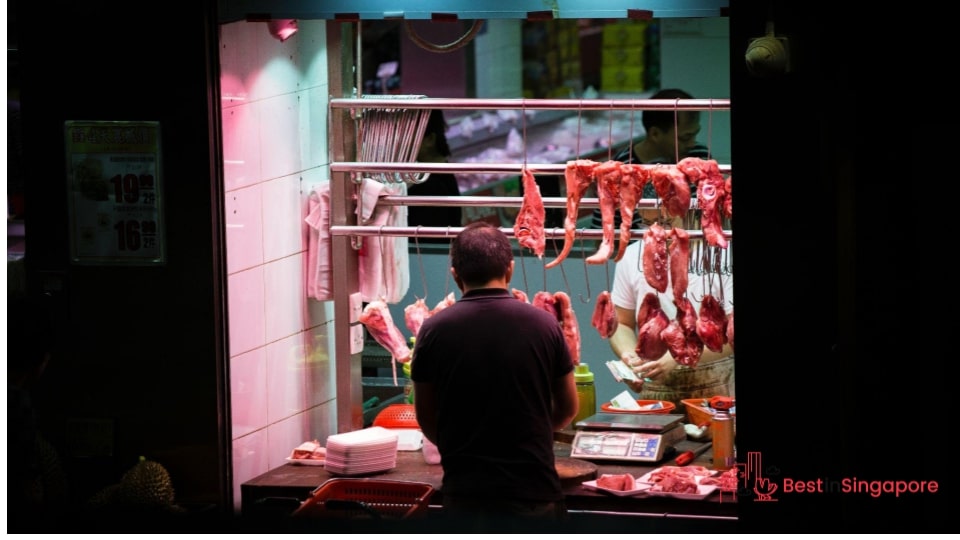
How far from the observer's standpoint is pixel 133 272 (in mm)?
5773

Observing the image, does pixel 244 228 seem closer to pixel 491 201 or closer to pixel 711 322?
pixel 491 201

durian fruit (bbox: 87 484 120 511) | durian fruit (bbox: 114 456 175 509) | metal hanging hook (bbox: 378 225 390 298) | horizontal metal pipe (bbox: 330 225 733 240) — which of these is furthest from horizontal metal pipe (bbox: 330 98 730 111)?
durian fruit (bbox: 87 484 120 511)

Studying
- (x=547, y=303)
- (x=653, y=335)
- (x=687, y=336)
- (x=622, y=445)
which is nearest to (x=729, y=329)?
(x=687, y=336)

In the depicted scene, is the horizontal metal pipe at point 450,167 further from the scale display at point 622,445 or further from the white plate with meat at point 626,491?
the white plate with meat at point 626,491

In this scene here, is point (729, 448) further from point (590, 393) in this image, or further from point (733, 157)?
point (733, 157)

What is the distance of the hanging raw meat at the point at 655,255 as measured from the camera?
5980 millimetres

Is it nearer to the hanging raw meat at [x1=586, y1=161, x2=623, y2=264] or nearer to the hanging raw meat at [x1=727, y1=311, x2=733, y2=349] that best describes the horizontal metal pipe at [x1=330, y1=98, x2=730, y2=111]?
the hanging raw meat at [x1=586, y1=161, x2=623, y2=264]

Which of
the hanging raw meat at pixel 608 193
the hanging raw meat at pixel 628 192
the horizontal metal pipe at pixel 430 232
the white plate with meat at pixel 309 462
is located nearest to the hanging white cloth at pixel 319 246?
the horizontal metal pipe at pixel 430 232

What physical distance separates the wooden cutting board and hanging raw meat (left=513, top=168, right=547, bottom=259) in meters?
0.90

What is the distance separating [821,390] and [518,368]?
3.55ft

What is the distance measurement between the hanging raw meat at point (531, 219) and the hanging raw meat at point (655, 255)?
45cm

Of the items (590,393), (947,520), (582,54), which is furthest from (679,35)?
(947,520)

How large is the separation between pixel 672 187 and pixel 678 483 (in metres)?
1.23

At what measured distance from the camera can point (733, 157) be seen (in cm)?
496
